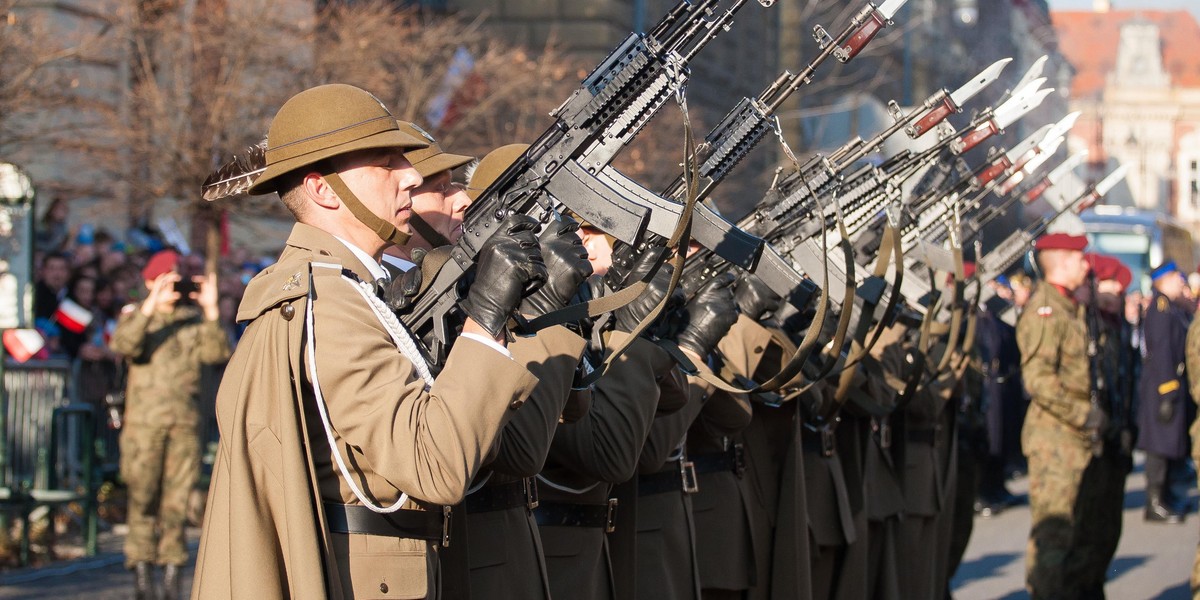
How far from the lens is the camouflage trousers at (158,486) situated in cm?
898

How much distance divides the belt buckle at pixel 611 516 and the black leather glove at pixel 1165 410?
9064 mm

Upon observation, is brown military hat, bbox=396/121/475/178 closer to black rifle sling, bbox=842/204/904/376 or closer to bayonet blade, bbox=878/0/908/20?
bayonet blade, bbox=878/0/908/20

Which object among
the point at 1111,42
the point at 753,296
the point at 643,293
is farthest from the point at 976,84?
the point at 1111,42

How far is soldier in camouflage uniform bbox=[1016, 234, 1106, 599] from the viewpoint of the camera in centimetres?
882

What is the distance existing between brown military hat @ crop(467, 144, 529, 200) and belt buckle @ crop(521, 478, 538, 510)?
0.99 meters

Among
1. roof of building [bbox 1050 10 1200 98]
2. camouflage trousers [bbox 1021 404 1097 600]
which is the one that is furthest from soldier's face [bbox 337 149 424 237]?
roof of building [bbox 1050 10 1200 98]

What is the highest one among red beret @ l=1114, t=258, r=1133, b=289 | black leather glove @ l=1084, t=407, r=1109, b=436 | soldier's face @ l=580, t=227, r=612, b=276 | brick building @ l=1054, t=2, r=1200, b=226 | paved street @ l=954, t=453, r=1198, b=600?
brick building @ l=1054, t=2, r=1200, b=226

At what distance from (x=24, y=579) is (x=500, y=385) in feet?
23.7

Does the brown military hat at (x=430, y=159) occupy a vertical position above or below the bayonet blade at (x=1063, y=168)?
below

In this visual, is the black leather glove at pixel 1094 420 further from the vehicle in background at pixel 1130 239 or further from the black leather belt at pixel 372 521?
the vehicle in background at pixel 1130 239

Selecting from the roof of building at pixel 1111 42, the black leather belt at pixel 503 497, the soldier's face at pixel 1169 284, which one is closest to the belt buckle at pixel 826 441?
the black leather belt at pixel 503 497

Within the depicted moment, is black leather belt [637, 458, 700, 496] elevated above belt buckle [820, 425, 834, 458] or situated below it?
below

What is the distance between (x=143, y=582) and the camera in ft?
29.1

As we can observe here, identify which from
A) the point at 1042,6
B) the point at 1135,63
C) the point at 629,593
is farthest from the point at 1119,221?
the point at 1135,63
